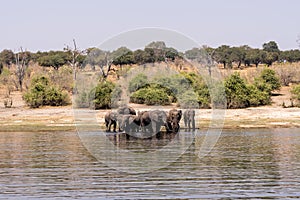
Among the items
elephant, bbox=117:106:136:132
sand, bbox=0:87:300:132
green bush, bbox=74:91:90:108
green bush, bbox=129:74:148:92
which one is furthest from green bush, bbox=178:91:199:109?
elephant, bbox=117:106:136:132

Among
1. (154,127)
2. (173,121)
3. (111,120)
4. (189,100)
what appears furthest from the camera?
(189,100)

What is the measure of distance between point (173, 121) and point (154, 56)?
23.4 meters

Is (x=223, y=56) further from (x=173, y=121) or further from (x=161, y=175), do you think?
(x=161, y=175)

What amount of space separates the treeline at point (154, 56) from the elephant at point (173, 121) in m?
18.0

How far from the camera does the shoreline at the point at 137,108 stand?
132 ft

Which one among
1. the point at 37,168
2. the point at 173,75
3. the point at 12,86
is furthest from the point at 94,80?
the point at 37,168

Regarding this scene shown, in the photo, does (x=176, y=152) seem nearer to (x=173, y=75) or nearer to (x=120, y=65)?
(x=173, y=75)

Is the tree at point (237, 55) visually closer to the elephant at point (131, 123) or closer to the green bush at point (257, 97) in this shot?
the green bush at point (257, 97)

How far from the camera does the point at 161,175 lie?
733 inches

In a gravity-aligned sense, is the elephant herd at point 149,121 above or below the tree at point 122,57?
below

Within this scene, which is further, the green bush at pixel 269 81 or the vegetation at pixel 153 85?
the green bush at pixel 269 81

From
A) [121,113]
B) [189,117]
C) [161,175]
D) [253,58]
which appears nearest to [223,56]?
[253,58]

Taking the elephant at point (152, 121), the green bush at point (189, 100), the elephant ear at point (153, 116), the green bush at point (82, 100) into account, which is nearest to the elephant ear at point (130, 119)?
the elephant at point (152, 121)

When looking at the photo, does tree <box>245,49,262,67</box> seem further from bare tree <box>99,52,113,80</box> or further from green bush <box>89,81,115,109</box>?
green bush <box>89,81,115,109</box>
